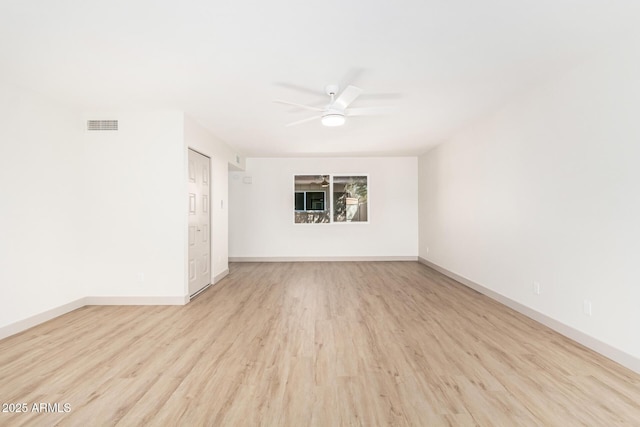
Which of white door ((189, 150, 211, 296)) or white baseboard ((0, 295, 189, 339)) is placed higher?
white door ((189, 150, 211, 296))

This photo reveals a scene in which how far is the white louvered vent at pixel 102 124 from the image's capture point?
404cm

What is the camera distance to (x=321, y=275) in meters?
5.92

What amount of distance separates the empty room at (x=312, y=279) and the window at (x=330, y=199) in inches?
80.9

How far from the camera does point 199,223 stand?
4.73m

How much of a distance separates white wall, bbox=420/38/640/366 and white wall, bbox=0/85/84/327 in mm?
5539

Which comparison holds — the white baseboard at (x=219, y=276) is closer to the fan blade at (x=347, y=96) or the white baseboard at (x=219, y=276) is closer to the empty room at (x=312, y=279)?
the empty room at (x=312, y=279)

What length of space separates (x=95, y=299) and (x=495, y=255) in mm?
5469

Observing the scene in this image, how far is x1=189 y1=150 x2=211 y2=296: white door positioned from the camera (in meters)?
4.43

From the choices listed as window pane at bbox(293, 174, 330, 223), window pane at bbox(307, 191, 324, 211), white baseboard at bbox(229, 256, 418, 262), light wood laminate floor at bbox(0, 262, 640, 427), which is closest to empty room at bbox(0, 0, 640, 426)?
light wood laminate floor at bbox(0, 262, 640, 427)

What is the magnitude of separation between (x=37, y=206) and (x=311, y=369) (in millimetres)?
3549

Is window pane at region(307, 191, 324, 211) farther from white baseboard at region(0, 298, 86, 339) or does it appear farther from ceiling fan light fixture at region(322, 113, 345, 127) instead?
white baseboard at region(0, 298, 86, 339)

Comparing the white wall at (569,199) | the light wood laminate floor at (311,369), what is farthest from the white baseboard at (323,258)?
the light wood laminate floor at (311,369)

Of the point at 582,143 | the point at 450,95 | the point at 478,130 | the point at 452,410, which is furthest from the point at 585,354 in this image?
the point at 478,130

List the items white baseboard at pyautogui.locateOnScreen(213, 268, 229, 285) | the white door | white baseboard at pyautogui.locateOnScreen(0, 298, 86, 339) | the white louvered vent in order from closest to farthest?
white baseboard at pyautogui.locateOnScreen(0, 298, 86, 339) < the white louvered vent < the white door < white baseboard at pyautogui.locateOnScreen(213, 268, 229, 285)
